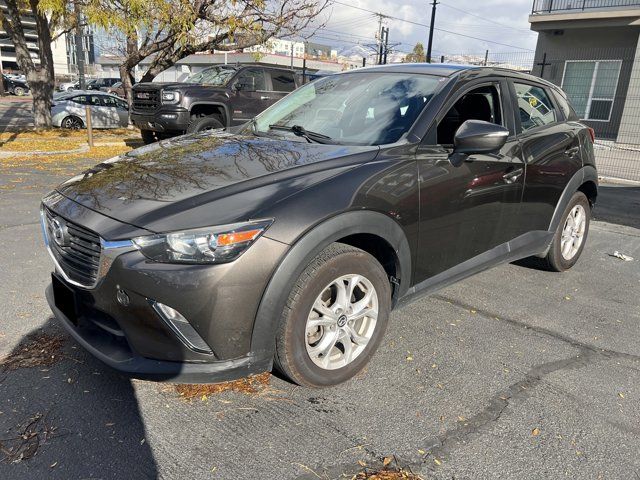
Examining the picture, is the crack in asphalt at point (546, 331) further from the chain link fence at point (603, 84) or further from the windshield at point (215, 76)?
the chain link fence at point (603, 84)

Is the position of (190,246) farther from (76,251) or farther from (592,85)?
(592,85)

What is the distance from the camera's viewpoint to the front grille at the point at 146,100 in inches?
439

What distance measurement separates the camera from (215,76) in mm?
11992

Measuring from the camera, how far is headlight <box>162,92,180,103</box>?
35.3 ft

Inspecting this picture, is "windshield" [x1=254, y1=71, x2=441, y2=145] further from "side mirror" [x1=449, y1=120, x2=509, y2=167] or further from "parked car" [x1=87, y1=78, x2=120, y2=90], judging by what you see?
"parked car" [x1=87, y1=78, x2=120, y2=90]

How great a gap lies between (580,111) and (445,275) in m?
18.3

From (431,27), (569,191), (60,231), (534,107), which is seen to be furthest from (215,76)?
(431,27)

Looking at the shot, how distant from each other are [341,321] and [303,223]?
2.16ft

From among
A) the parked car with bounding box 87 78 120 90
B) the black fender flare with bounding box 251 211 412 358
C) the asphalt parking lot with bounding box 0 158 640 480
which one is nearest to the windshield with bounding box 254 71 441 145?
the black fender flare with bounding box 251 211 412 358

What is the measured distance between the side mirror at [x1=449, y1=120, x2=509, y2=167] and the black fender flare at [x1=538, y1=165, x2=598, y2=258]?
1.49 meters

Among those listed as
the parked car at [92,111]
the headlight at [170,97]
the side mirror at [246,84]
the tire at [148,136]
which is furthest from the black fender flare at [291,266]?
the parked car at [92,111]

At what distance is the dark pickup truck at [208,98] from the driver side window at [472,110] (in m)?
7.98

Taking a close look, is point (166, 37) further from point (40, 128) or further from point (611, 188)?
point (611, 188)

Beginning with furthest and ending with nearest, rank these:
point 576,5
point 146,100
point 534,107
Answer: point 576,5 < point 146,100 < point 534,107
